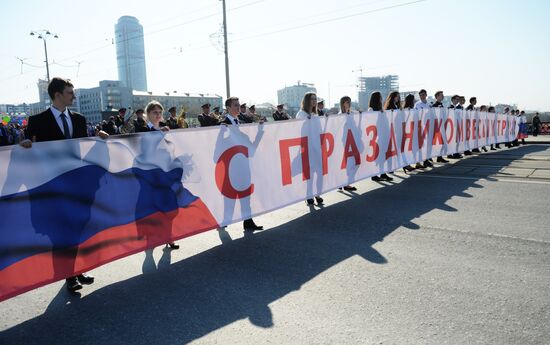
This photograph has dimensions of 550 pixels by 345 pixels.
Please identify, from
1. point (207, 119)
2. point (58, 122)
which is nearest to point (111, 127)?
point (207, 119)

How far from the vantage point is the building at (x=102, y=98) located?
128 meters

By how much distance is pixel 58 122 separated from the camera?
4344 mm

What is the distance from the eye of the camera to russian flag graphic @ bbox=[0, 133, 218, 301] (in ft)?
11.5

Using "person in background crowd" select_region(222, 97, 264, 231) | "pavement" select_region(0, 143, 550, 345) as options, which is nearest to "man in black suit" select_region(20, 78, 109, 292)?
"pavement" select_region(0, 143, 550, 345)

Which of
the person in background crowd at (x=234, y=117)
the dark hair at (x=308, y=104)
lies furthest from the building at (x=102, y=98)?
the person in background crowd at (x=234, y=117)

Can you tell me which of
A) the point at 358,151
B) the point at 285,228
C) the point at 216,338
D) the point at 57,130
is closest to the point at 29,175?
the point at 57,130

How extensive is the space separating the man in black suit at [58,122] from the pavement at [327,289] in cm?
81

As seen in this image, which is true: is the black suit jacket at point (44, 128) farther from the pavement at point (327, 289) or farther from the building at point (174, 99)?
the building at point (174, 99)

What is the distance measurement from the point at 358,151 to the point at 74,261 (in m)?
5.65

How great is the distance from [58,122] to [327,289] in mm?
3397

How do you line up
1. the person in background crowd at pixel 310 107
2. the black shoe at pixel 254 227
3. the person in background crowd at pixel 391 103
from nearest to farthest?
the black shoe at pixel 254 227 < the person in background crowd at pixel 310 107 < the person in background crowd at pixel 391 103

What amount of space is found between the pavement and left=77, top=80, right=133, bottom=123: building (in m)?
128

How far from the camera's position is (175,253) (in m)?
5.09

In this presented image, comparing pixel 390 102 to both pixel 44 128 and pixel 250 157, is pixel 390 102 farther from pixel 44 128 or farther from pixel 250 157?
pixel 44 128
